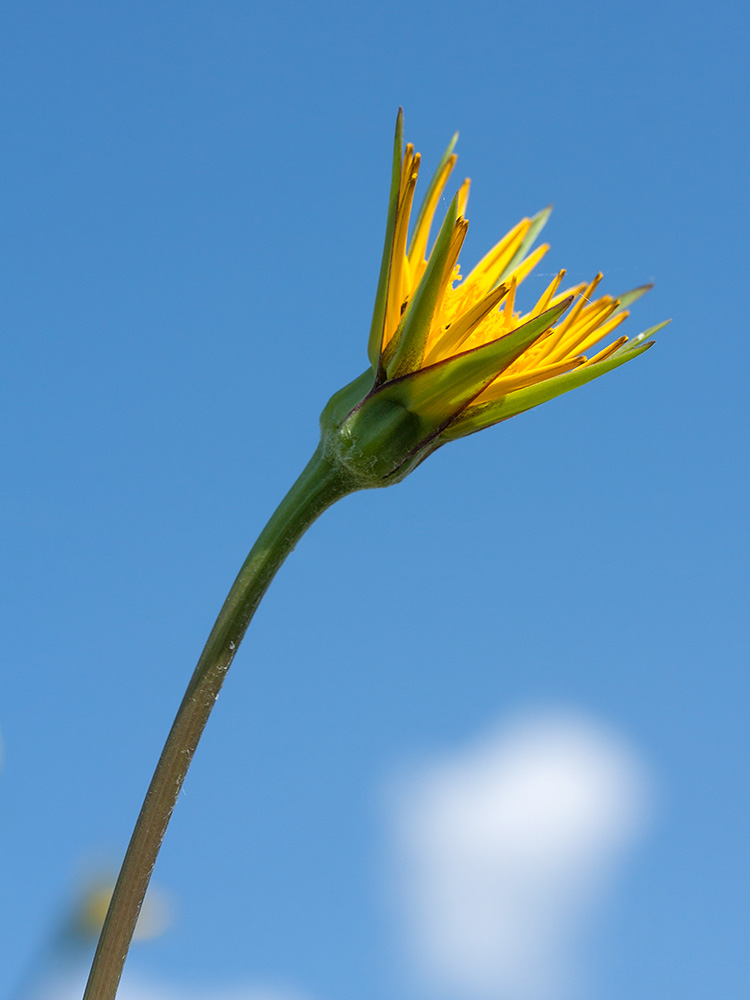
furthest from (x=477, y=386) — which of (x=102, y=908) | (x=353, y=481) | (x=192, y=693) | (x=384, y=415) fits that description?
(x=102, y=908)

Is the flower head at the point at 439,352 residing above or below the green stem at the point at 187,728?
above

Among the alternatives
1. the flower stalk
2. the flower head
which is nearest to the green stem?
the flower stalk

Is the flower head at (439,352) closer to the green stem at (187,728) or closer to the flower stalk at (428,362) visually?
the flower stalk at (428,362)

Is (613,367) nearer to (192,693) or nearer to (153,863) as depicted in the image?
(192,693)

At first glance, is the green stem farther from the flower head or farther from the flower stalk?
the flower head

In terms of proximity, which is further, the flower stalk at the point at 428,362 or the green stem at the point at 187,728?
the flower stalk at the point at 428,362

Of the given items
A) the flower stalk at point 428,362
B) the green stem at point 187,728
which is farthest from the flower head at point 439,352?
the green stem at point 187,728
